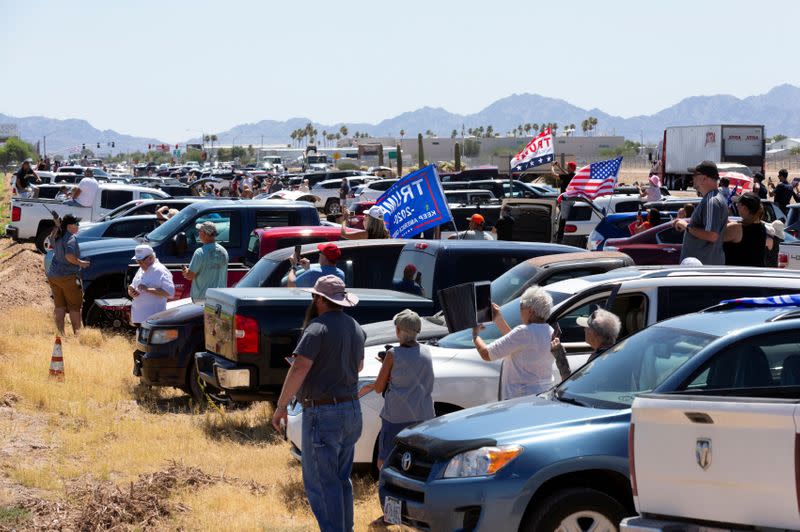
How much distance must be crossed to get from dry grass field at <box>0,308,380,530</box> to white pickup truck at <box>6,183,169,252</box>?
14.3 meters

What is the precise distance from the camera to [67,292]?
16.5 metres

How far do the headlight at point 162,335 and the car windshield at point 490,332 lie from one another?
3.96 metres

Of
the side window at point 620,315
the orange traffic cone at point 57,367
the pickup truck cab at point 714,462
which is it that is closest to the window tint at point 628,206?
the orange traffic cone at point 57,367

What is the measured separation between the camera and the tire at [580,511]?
6074 millimetres

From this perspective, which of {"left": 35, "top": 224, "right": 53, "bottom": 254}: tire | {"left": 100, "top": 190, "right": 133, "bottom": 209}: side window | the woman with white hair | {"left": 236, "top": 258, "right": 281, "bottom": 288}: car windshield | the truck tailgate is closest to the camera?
the truck tailgate

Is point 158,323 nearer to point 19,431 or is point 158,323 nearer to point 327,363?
point 19,431

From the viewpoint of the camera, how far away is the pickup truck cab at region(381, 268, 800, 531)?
238 inches

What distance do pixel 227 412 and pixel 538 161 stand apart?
52.5 feet

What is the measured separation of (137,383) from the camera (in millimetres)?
13992

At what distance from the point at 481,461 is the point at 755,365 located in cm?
154

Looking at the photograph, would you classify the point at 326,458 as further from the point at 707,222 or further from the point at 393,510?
the point at 707,222

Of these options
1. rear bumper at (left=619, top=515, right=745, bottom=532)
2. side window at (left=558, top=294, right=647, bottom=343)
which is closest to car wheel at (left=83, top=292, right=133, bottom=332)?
side window at (left=558, top=294, right=647, bottom=343)

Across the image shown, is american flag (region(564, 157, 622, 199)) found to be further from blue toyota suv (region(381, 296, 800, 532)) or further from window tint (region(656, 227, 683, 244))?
blue toyota suv (region(381, 296, 800, 532))

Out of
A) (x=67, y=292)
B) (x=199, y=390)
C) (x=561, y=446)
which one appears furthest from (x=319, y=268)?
(x=67, y=292)
